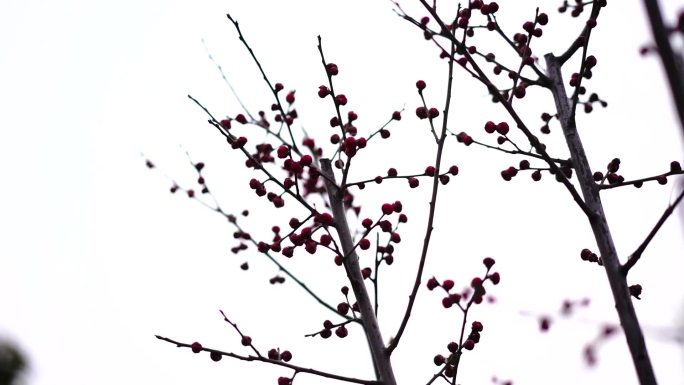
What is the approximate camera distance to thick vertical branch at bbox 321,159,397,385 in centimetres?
347

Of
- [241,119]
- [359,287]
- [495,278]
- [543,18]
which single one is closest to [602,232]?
[495,278]

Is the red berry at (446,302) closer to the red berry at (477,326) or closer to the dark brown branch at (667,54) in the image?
the red berry at (477,326)

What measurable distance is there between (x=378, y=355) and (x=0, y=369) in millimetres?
17877

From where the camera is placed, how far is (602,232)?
322 cm

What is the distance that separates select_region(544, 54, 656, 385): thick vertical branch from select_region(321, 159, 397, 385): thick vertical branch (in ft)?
3.98

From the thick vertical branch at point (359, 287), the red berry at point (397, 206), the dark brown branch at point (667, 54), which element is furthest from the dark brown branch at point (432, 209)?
the dark brown branch at point (667, 54)

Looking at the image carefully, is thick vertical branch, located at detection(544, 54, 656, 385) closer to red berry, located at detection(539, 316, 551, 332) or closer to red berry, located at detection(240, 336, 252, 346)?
red berry, located at detection(539, 316, 551, 332)

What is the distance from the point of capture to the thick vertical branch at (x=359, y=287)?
11.4 ft

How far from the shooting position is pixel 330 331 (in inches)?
149

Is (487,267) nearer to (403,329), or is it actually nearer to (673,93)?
(403,329)

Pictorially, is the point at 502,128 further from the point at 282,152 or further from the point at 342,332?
the point at 342,332

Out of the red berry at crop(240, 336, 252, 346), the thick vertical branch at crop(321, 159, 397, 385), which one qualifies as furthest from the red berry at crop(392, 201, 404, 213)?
the red berry at crop(240, 336, 252, 346)

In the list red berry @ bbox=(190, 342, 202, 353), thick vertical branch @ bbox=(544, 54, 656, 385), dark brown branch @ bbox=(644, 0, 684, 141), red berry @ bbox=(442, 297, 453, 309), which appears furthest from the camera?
red berry @ bbox=(442, 297, 453, 309)

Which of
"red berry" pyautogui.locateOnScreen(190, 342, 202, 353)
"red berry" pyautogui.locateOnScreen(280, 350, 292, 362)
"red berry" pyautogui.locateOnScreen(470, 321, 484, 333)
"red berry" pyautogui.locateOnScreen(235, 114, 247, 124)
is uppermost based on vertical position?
"red berry" pyautogui.locateOnScreen(235, 114, 247, 124)
